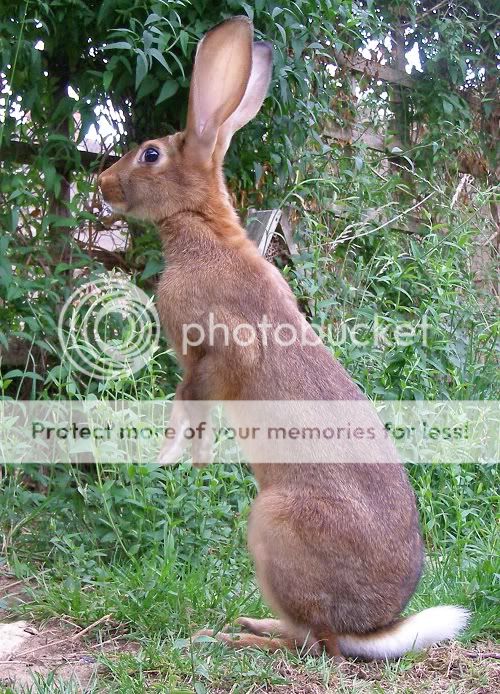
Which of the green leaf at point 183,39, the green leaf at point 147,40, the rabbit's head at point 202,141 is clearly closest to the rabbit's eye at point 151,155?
the rabbit's head at point 202,141

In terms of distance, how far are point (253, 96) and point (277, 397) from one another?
1.28 metres

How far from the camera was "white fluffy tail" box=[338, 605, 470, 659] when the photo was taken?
117 inches

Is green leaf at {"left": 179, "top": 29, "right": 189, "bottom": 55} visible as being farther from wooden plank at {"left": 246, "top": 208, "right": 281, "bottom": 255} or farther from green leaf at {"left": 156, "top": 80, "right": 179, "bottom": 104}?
wooden plank at {"left": 246, "top": 208, "right": 281, "bottom": 255}

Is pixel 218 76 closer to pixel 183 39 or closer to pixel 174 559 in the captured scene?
pixel 183 39

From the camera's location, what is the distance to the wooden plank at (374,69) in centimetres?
657

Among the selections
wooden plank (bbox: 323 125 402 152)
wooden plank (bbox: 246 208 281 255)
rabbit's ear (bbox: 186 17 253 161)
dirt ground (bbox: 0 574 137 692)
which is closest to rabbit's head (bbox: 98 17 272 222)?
rabbit's ear (bbox: 186 17 253 161)

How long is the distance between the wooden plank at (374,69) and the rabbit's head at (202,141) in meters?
3.15

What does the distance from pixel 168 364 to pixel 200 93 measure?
2025mm

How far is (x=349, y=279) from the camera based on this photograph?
5.85m

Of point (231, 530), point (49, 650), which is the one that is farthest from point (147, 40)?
point (49, 650)

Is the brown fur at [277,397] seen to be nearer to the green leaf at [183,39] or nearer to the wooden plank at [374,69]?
the green leaf at [183,39]

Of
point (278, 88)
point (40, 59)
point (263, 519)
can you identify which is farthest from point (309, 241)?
point (263, 519)

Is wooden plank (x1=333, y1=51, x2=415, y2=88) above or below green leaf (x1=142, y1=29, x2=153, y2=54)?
above

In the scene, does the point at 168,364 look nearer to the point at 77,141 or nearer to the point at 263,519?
the point at 77,141
